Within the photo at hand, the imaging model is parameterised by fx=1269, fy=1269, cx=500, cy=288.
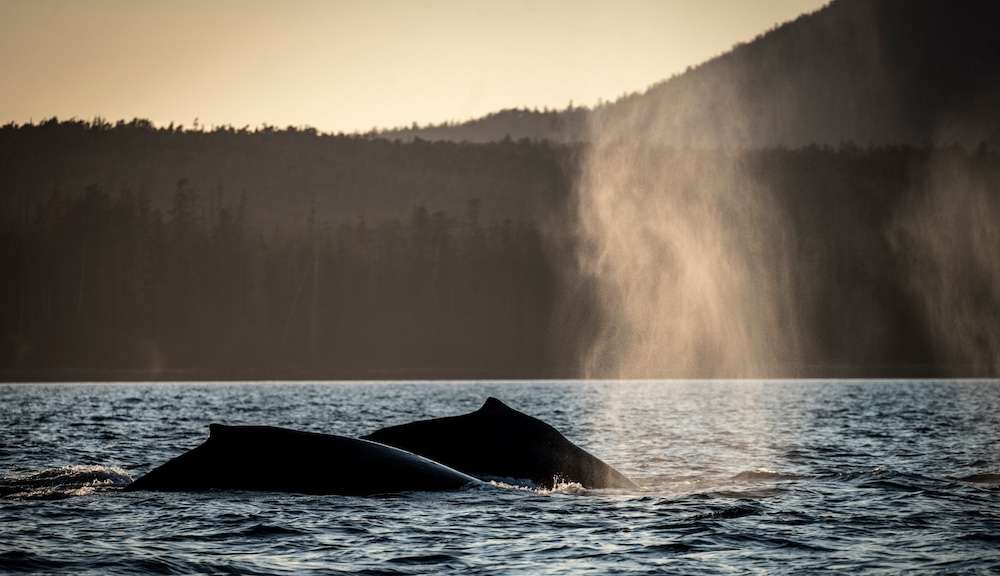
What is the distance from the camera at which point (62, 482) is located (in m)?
21.6

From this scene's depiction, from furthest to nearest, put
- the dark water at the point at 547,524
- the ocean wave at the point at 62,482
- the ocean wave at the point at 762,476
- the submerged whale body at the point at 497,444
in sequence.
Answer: the ocean wave at the point at 762,476 → the submerged whale body at the point at 497,444 → the ocean wave at the point at 62,482 → the dark water at the point at 547,524

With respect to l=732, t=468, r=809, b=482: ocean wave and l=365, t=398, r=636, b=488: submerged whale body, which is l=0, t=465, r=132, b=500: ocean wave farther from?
l=732, t=468, r=809, b=482: ocean wave

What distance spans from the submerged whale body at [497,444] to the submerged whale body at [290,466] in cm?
163

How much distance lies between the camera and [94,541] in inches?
594

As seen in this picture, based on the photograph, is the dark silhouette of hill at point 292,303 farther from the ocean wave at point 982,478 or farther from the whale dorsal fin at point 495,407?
the whale dorsal fin at point 495,407

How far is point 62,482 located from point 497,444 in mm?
7514

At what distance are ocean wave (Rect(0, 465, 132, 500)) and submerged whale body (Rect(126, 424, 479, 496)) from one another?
204cm

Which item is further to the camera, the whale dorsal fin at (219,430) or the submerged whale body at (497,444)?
the submerged whale body at (497,444)

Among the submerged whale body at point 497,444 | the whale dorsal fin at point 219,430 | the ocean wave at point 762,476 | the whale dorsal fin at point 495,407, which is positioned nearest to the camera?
the whale dorsal fin at point 219,430

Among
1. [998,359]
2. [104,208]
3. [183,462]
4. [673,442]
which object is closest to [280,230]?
[104,208]

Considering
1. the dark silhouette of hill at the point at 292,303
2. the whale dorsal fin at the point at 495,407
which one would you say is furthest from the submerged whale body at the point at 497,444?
the dark silhouette of hill at the point at 292,303

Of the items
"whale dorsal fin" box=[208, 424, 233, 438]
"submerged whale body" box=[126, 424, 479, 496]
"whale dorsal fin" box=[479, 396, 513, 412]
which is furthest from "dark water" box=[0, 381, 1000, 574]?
"whale dorsal fin" box=[479, 396, 513, 412]

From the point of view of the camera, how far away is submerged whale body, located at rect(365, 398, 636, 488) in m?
20.3

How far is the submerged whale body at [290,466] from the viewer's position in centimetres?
1778
